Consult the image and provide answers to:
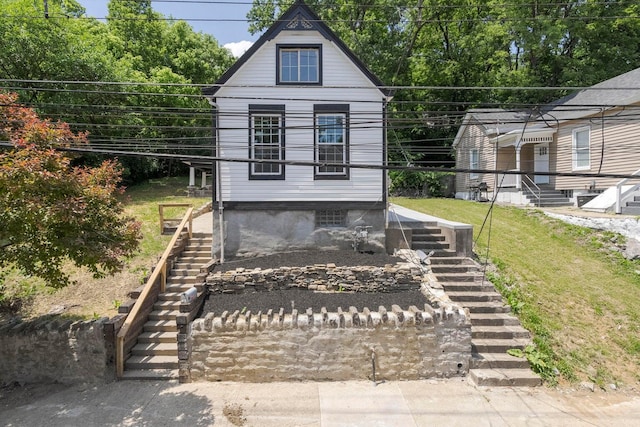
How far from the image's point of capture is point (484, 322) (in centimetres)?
861

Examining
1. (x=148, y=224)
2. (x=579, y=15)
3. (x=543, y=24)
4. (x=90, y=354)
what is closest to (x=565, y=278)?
(x=90, y=354)

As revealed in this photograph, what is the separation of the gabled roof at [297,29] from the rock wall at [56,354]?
768cm

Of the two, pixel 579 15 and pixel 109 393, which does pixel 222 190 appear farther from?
pixel 579 15

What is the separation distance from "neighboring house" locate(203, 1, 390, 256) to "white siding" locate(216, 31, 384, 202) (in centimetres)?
3

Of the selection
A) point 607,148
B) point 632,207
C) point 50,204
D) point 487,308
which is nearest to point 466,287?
point 487,308

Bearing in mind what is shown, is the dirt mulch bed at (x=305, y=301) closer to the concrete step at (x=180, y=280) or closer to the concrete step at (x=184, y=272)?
the concrete step at (x=180, y=280)

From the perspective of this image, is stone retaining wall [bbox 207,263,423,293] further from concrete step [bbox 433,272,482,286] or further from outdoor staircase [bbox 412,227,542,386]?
outdoor staircase [bbox 412,227,542,386]

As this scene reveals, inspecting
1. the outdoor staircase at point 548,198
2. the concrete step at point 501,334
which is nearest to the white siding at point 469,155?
the outdoor staircase at point 548,198

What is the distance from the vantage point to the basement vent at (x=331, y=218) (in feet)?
37.2

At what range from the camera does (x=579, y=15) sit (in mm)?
25203

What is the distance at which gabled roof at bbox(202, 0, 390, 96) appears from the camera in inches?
423

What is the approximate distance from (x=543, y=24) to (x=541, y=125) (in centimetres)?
1066

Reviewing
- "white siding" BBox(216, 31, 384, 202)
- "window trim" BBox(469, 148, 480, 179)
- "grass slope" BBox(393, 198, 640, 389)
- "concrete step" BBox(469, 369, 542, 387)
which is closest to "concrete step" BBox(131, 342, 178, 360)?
"white siding" BBox(216, 31, 384, 202)

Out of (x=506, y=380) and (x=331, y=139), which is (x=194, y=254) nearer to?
(x=331, y=139)
